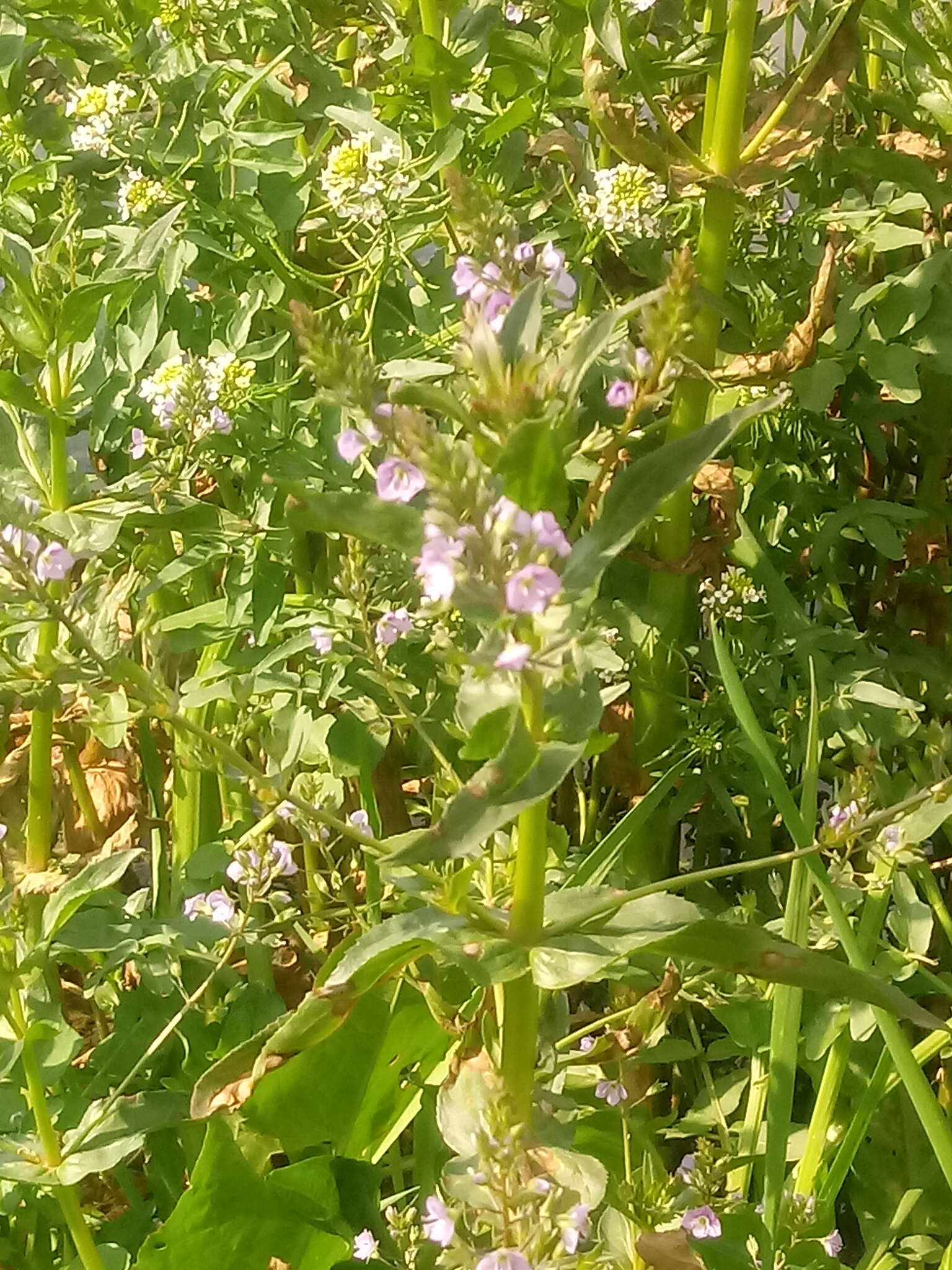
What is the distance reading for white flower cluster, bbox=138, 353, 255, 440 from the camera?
0.61m

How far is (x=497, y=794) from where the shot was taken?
0.34 m

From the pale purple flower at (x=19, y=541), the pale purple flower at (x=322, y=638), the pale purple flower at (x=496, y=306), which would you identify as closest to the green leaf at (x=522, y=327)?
the pale purple flower at (x=496, y=306)

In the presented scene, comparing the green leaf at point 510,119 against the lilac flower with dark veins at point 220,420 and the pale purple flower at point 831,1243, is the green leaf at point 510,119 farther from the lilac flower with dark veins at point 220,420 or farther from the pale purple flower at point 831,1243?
the pale purple flower at point 831,1243

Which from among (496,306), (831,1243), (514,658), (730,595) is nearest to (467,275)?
(496,306)

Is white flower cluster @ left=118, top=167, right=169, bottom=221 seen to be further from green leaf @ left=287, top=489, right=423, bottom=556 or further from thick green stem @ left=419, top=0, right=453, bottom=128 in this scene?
green leaf @ left=287, top=489, right=423, bottom=556

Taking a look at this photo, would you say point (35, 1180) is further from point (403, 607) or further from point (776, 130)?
point (776, 130)

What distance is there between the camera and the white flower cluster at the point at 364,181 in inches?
25.3

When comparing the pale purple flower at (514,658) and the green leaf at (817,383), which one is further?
the green leaf at (817,383)

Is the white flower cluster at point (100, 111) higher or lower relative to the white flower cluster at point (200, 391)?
→ higher

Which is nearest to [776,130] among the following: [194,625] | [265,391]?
[265,391]

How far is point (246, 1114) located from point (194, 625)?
26cm

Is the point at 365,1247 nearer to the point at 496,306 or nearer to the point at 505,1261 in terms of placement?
the point at 505,1261

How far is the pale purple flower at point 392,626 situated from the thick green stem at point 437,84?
26 cm

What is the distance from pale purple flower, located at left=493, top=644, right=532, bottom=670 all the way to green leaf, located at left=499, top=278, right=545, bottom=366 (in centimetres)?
8
